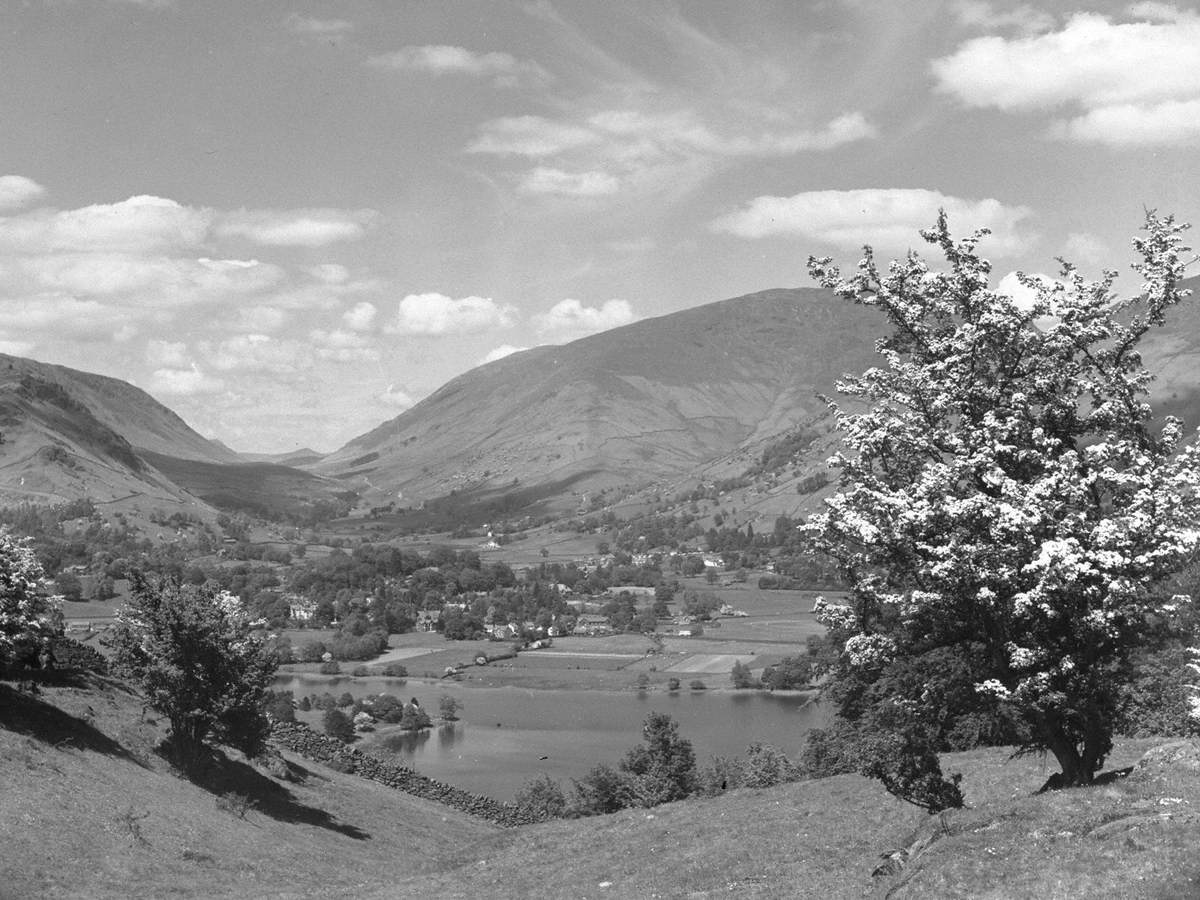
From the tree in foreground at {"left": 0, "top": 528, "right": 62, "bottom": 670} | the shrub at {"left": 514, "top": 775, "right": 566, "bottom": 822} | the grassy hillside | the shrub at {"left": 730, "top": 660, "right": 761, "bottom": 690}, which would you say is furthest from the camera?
the shrub at {"left": 730, "top": 660, "right": 761, "bottom": 690}

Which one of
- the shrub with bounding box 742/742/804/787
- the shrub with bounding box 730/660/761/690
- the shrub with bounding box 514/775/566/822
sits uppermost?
the shrub with bounding box 742/742/804/787

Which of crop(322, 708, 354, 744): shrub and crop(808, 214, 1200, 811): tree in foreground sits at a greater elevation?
crop(808, 214, 1200, 811): tree in foreground

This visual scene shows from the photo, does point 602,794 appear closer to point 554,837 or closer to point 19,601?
point 554,837

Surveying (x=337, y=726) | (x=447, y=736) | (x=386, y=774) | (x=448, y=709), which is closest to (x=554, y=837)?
(x=386, y=774)

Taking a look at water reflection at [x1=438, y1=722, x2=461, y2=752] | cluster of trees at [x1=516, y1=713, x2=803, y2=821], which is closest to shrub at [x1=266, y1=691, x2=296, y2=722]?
water reflection at [x1=438, y1=722, x2=461, y2=752]

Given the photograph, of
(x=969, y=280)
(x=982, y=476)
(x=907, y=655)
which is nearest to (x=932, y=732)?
(x=907, y=655)

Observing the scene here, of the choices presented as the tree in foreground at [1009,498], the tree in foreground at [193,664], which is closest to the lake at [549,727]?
the tree in foreground at [193,664]

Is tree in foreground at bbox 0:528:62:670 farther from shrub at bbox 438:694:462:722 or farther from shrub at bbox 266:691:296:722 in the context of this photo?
shrub at bbox 438:694:462:722
